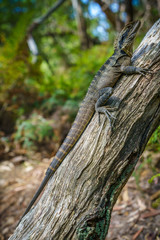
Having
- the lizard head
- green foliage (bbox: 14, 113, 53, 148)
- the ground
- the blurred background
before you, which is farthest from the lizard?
green foliage (bbox: 14, 113, 53, 148)

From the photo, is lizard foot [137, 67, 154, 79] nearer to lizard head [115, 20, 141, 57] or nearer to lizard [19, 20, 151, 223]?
lizard [19, 20, 151, 223]

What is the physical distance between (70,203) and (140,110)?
155 cm

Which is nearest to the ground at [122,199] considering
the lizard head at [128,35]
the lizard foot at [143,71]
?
the lizard foot at [143,71]

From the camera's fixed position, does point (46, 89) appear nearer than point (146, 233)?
No

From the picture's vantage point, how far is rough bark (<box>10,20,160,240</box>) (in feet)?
7.36

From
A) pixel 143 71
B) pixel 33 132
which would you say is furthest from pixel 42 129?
pixel 143 71

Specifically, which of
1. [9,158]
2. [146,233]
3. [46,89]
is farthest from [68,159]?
[46,89]

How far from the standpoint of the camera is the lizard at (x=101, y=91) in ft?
9.27

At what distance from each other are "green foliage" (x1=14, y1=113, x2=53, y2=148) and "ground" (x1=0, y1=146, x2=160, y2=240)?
2.21 ft

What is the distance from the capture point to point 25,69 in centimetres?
767

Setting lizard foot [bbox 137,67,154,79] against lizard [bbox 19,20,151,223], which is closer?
lizard foot [bbox 137,67,154,79]

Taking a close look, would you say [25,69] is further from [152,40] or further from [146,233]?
[146,233]

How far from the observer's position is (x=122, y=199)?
4297 millimetres

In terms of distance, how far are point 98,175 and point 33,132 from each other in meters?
4.07
